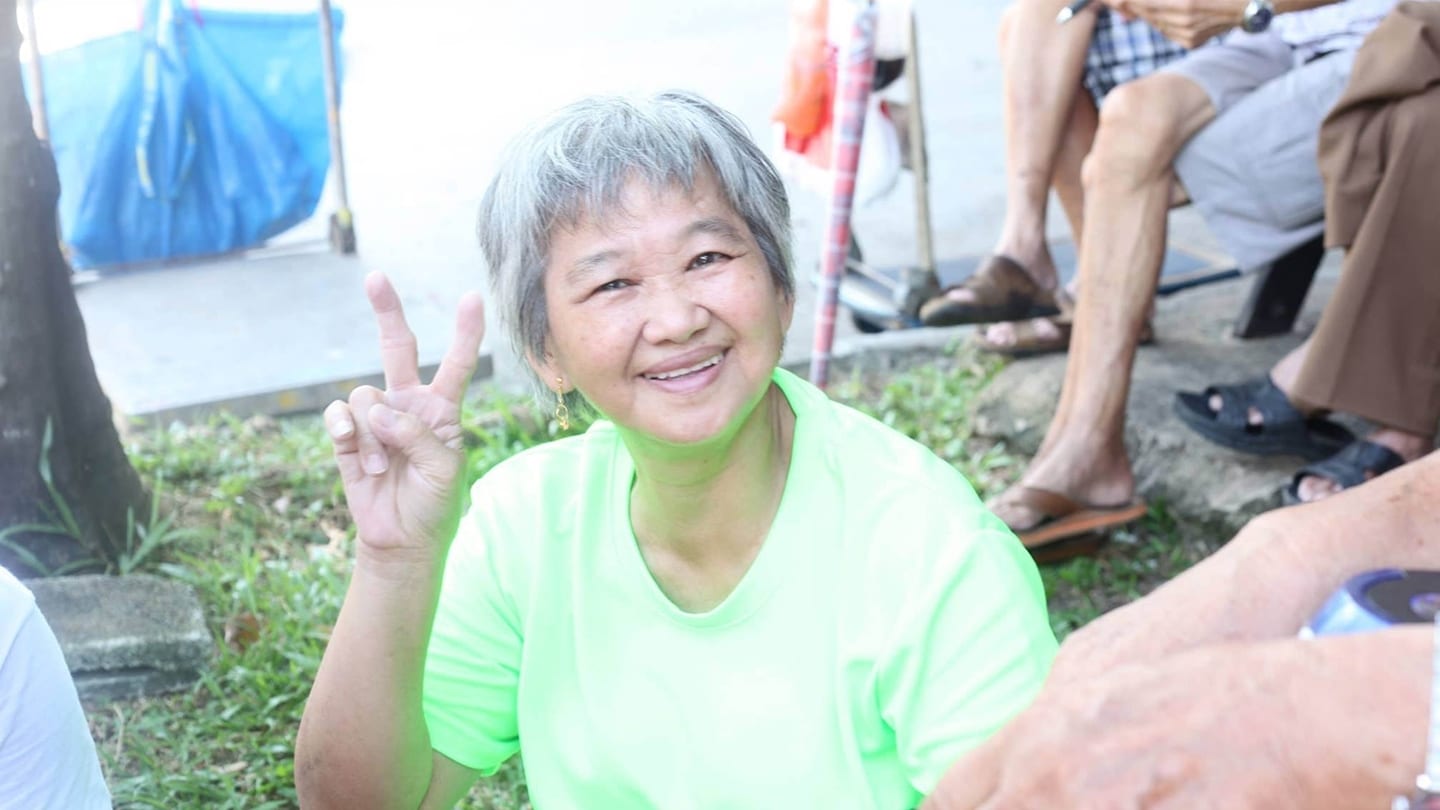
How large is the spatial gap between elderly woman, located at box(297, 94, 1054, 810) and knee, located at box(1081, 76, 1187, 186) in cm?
165

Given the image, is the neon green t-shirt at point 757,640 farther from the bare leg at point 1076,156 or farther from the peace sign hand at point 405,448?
the bare leg at point 1076,156

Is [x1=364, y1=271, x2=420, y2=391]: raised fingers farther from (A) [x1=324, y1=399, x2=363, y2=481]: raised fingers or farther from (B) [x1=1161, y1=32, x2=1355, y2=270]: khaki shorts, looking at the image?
(B) [x1=1161, y1=32, x2=1355, y2=270]: khaki shorts

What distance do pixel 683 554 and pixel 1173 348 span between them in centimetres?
271

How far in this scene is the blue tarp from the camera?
586 centimetres

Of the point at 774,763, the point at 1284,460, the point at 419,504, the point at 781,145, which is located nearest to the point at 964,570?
the point at 774,763

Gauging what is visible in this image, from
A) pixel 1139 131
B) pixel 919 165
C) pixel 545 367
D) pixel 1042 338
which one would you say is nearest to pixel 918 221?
pixel 919 165

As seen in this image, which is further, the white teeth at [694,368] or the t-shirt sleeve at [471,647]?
the t-shirt sleeve at [471,647]

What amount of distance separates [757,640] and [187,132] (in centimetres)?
485

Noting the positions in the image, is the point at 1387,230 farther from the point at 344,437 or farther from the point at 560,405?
the point at 344,437

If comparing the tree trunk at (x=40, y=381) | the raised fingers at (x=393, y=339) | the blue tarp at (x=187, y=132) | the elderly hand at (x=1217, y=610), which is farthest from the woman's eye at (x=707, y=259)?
the blue tarp at (x=187, y=132)

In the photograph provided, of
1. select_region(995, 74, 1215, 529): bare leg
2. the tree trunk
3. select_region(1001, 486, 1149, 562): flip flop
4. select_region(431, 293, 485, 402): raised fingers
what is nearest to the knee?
select_region(995, 74, 1215, 529): bare leg

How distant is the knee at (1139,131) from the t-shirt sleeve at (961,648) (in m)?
1.90

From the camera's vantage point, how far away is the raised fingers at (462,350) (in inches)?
71.3

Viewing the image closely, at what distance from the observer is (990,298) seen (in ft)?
13.3
